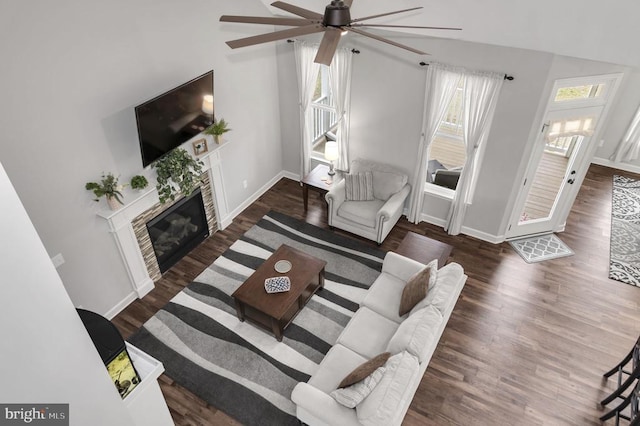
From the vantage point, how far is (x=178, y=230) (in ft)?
19.5

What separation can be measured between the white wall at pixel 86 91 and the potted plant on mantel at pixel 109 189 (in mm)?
80

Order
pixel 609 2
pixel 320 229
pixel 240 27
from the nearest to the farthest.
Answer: pixel 609 2 < pixel 240 27 < pixel 320 229

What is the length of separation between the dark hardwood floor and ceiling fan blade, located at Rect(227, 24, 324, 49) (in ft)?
11.8

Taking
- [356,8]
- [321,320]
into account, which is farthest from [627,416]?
[356,8]

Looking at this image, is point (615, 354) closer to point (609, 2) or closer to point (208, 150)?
point (609, 2)

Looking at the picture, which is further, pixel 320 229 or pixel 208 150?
pixel 320 229

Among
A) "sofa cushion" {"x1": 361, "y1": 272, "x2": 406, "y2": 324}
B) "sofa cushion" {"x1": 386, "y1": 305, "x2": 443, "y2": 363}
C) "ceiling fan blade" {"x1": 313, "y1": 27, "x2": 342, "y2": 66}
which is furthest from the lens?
"sofa cushion" {"x1": 361, "y1": 272, "x2": 406, "y2": 324}

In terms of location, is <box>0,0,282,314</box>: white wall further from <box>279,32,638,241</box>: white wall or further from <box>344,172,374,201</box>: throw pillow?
<box>344,172,374,201</box>: throw pillow

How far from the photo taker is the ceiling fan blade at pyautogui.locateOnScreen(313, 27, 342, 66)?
7.64 feet

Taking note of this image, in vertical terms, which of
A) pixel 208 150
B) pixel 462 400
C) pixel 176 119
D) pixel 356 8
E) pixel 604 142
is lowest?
pixel 462 400

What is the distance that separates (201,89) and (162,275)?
2597 mm

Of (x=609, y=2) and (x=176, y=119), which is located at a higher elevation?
(x=609, y=2)

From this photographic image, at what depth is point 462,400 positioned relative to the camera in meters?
4.45

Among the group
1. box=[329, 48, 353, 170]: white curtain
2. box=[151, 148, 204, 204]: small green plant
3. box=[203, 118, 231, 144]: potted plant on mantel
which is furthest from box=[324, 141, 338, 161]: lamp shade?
box=[151, 148, 204, 204]: small green plant
